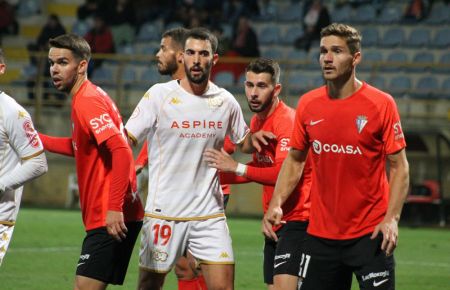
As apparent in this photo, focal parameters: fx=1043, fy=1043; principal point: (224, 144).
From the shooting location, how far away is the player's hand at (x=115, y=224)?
6676mm

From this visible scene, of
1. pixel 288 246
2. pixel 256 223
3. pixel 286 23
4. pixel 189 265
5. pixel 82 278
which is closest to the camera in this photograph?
pixel 82 278

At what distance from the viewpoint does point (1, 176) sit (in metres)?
7.30

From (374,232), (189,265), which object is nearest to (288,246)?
(189,265)

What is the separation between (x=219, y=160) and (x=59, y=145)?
125cm

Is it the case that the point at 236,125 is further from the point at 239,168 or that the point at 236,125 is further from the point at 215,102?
the point at 239,168

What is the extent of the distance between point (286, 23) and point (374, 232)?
18.5 meters

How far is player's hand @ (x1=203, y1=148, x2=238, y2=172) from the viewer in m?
7.17

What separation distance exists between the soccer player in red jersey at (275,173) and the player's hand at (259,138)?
6.3 inches

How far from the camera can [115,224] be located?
21.9 ft

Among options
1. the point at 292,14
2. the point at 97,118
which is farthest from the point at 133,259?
the point at 292,14

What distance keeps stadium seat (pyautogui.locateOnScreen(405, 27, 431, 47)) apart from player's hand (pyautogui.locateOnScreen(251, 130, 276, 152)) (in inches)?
622

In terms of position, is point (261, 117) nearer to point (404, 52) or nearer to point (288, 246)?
point (288, 246)

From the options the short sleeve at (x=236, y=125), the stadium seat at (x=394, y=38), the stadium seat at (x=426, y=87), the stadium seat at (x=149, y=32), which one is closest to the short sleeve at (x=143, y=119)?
the short sleeve at (x=236, y=125)

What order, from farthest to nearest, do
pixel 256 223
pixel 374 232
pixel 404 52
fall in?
pixel 404 52 < pixel 256 223 < pixel 374 232
